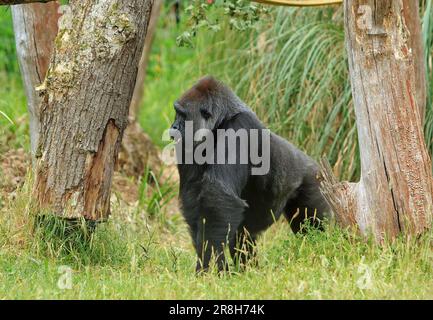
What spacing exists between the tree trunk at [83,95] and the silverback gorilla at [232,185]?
0.41m

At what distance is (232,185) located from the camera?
4.50 m

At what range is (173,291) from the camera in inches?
141

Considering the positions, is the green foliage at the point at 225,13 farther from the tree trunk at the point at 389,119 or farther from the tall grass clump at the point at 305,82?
the tall grass clump at the point at 305,82

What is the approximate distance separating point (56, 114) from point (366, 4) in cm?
176

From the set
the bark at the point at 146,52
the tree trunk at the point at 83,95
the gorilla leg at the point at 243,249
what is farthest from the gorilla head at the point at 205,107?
the bark at the point at 146,52

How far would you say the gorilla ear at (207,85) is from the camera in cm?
468

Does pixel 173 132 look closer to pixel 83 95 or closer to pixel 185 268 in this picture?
pixel 83 95

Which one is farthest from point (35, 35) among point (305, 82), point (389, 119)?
point (389, 119)

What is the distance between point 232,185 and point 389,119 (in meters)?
0.92

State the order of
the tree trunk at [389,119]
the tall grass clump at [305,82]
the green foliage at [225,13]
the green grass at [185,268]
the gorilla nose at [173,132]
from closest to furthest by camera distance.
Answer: the green grass at [185,268] → the tree trunk at [389,119] → the gorilla nose at [173,132] → the green foliage at [225,13] → the tall grass clump at [305,82]

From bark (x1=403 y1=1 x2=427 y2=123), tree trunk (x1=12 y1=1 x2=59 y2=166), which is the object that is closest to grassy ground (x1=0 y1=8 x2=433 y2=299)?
tree trunk (x1=12 y1=1 x2=59 y2=166)

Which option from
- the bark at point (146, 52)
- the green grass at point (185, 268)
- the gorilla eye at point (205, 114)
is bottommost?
the green grass at point (185, 268)

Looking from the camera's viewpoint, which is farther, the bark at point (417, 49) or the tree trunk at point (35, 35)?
the tree trunk at point (35, 35)

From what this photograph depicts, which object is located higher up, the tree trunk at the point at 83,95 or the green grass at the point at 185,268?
the tree trunk at the point at 83,95
